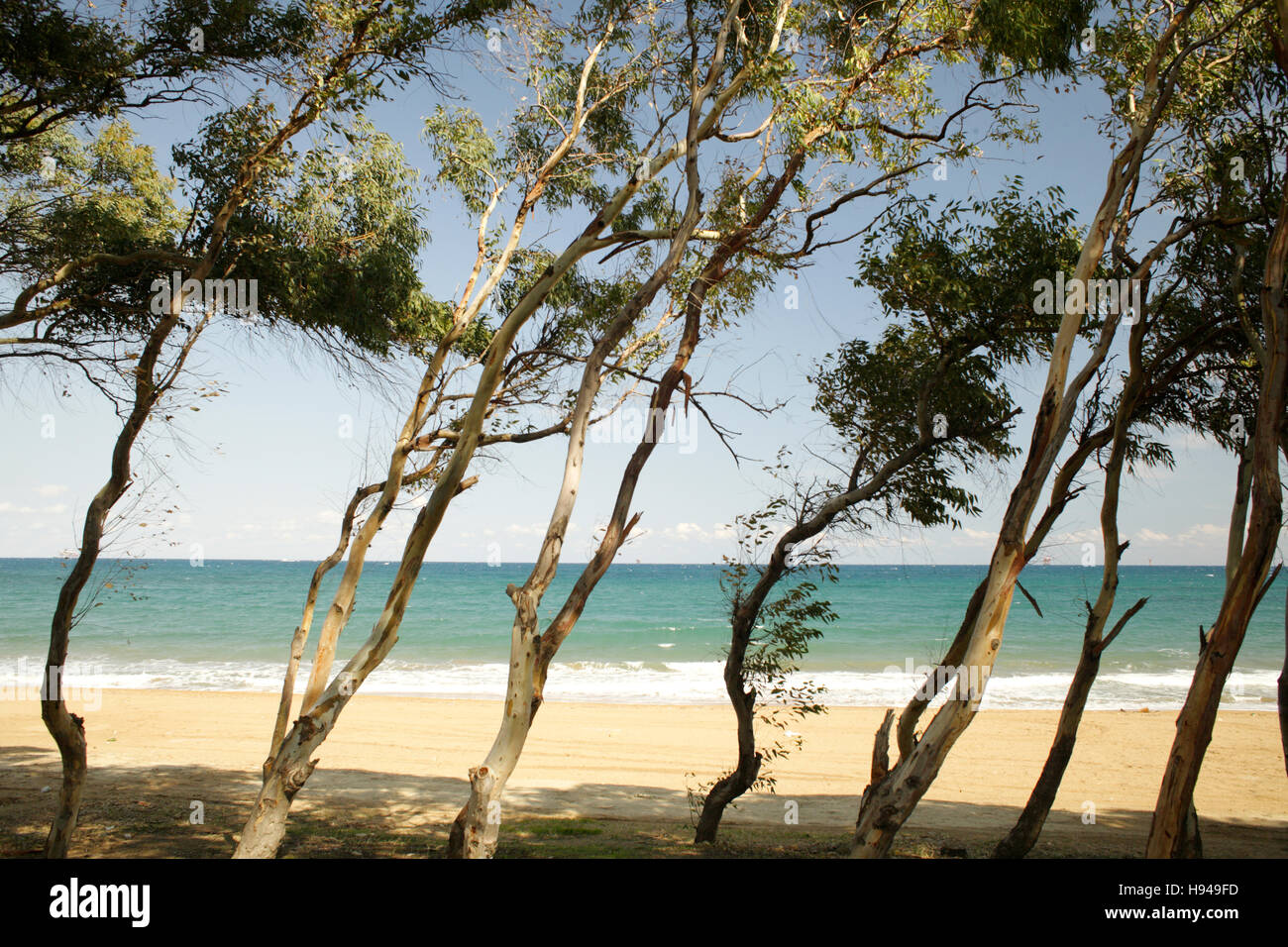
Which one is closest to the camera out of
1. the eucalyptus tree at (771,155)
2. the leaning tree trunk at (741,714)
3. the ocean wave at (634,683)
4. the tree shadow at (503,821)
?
the eucalyptus tree at (771,155)

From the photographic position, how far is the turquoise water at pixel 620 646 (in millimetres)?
22281

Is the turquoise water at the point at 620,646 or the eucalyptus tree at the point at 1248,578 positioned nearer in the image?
the eucalyptus tree at the point at 1248,578

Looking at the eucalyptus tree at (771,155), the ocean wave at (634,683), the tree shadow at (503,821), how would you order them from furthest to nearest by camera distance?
1. the ocean wave at (634,683)
2. the tree shadow at (503,821)
3. the eucalyptus tree at (771,155)

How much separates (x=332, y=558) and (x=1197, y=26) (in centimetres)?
779

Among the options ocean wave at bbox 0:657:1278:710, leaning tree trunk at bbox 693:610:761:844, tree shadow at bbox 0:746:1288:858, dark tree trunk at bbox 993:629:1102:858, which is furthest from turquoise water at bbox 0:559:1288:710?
leaning tree trunk at bbox 693:610:761:844

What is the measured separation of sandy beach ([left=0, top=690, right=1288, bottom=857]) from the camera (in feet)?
29.2

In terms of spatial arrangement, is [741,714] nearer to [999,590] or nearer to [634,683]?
[999,590]

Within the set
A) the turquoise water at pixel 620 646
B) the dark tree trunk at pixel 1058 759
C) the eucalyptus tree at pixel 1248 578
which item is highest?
the eucalyptus tree at pixel 1248 578

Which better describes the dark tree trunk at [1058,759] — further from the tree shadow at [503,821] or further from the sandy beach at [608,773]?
the sandy beach at [608,773]

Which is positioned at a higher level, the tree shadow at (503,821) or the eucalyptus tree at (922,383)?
the eucalyptus tree at (922,383)

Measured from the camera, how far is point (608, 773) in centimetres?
1222

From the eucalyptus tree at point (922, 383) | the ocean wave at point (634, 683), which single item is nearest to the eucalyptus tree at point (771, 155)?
the eucalyptus tree at point (922, 383)

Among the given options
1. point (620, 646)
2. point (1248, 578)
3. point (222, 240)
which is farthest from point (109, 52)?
point (620, 646)

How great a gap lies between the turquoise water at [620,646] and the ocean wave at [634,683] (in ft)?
0.23
